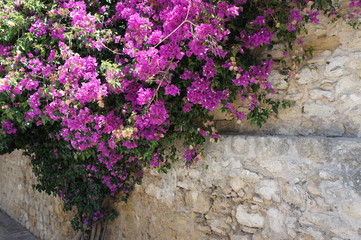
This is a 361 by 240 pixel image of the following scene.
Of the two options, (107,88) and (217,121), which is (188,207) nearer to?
(217,121)

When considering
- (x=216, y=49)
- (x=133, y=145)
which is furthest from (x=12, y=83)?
(x=216, y=49)

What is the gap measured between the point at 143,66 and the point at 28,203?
452 centimetres

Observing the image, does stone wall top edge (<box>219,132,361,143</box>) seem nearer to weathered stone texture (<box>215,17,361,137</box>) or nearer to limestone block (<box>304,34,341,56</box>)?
weathered stone texture (<box>215,17,361,137</box>)

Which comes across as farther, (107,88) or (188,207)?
(188,207)

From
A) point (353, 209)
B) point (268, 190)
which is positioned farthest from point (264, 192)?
point (353, 209)

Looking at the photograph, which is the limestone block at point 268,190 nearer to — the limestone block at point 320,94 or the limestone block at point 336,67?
the limestone block at point 320,94

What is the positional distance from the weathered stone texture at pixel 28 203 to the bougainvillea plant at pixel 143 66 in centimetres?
223

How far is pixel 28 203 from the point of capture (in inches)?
221

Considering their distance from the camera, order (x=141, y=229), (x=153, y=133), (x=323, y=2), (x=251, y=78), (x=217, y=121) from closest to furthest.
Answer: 1. (x=323, y=2)
2. (x=251, y=78)
3. (x=153, y=133)
4. (x=217, y=121)
5. (x=141, y=229)

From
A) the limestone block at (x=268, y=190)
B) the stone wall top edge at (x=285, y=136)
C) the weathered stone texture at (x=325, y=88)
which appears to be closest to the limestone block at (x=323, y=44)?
the weathered stone texture at (x=325, y=88)

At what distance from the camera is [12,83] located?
2.44 metres

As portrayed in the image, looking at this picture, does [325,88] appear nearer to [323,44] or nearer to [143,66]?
[323,44]

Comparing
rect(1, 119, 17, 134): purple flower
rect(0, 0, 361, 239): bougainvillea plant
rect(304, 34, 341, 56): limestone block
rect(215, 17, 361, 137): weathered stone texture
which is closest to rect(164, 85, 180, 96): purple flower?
rect(0, 0, 361, 239): bougainvillea plant

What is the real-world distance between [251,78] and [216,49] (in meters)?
0.32
